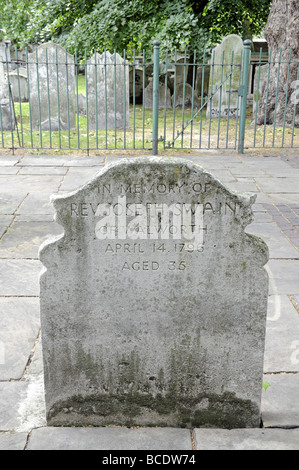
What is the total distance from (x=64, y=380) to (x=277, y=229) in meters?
3.87

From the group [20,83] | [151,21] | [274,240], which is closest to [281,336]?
[274,240]

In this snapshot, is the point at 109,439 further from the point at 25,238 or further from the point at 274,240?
the point at 274,240

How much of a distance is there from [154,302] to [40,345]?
4.19ft

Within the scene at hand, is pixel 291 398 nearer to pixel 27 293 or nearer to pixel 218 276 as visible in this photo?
pixel 218 276

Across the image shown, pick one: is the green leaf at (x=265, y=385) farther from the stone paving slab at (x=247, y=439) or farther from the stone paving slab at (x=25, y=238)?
the stone paving slab at (x=25, y=238)

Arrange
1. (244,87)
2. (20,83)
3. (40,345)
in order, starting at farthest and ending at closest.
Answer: (20,83), (244,87), (40,345)

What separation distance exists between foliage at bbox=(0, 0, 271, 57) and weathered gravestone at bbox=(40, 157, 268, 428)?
13.2 meters

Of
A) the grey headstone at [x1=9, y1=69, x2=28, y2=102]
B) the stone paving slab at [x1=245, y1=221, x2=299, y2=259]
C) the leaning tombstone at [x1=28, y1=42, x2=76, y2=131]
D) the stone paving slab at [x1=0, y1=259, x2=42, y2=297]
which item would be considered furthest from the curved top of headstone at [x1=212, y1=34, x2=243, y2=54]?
the stone paving slab at [x1=0, y1=259, x2=42, y2=297]

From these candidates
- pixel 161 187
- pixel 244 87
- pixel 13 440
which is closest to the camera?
pixel 161 187

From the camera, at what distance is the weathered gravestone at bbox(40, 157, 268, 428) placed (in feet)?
8.13

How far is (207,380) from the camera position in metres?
2.74

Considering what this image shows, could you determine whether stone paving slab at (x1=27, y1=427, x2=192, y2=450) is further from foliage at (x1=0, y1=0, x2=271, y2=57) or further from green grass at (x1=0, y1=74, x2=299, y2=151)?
foliage at (x1=0, y1=0, x2=271, y2=57)

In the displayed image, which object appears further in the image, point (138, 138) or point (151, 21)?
point (151, 21)

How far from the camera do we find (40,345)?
3582 mm
